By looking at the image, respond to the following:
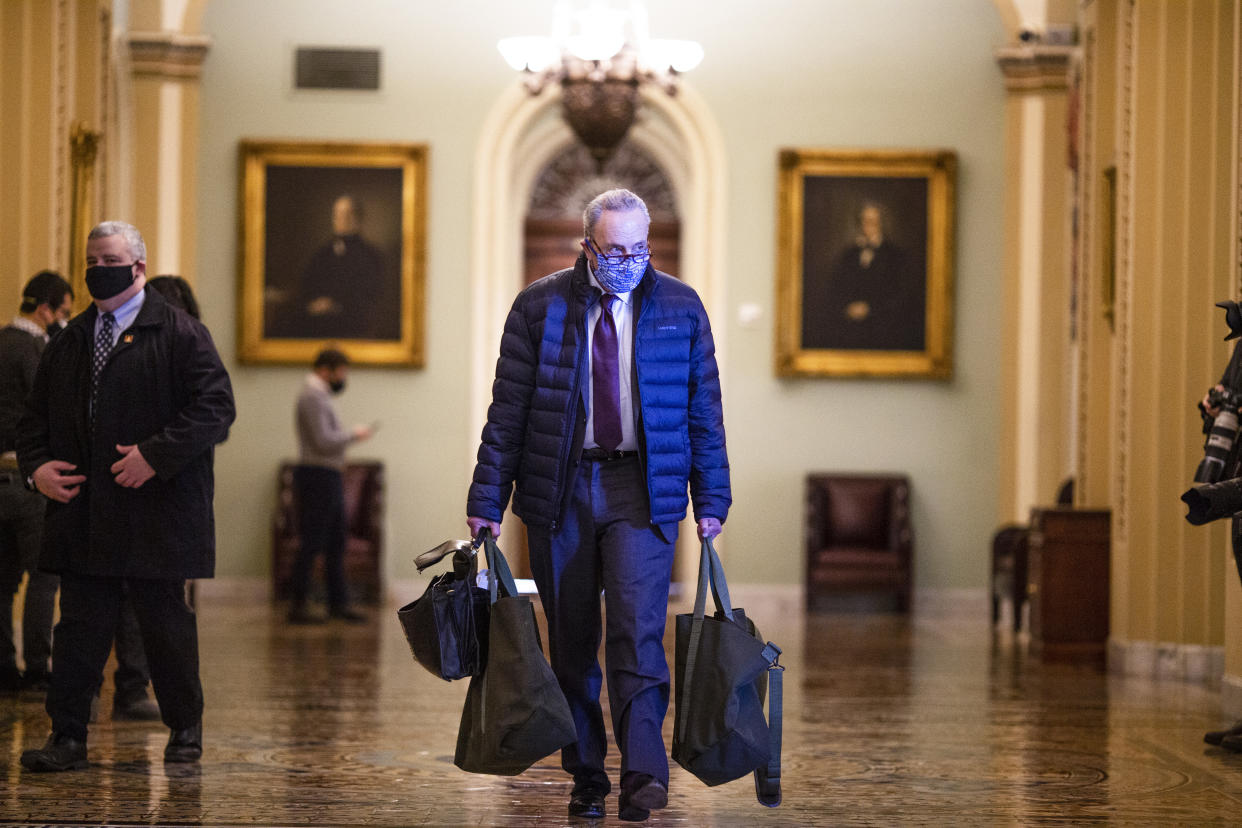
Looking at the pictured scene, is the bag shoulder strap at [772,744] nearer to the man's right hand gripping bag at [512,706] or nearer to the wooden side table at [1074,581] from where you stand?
the man's right hand gripping bag at [512,706]

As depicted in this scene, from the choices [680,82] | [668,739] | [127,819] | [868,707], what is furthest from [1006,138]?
[127,819]

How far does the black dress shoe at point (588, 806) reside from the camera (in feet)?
13.5


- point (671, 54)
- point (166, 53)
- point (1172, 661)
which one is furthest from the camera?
point (166, 53)

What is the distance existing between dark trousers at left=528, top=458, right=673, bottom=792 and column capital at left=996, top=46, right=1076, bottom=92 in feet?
28.1

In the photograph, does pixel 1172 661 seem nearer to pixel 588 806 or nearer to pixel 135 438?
pixel 588 806

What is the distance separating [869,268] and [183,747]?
7.99 metres

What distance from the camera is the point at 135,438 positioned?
15.2ft

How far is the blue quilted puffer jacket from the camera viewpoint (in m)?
4.00

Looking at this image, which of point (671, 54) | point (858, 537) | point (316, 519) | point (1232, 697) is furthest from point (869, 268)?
point (1232, 697)

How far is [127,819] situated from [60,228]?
4695 mm

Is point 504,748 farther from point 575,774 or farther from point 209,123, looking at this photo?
point 209,123

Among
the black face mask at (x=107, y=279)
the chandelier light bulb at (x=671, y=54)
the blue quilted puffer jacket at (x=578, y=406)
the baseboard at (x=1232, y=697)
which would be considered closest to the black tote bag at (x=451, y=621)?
the blue quilted puffer jacket at (x=578, y=406)

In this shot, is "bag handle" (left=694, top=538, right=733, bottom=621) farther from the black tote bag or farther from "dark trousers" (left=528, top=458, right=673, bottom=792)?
the black tote bag

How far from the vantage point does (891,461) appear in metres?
11.9
